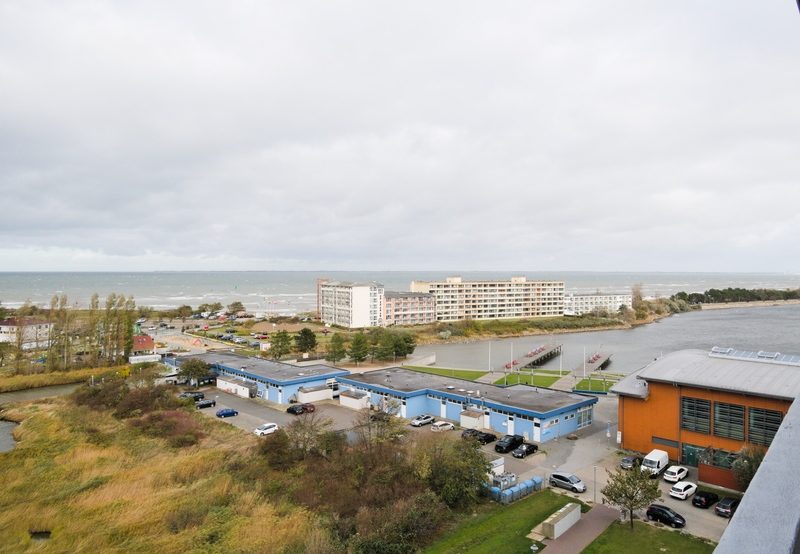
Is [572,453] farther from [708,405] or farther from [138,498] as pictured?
[138,498]

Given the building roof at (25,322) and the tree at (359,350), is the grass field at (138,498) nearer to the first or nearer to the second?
the tree at (359,350)

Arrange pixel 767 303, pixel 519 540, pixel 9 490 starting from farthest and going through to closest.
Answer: pixel 767 303 → pixel 9 490 → pixel 519 540

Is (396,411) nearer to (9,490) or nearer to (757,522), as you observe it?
(9,490)

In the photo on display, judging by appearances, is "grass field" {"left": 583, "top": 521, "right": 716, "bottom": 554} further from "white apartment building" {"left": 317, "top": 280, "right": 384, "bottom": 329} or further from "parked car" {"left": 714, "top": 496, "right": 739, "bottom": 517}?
"white apartment building" {"left": 317, "top": 280, "right": 384, "bottom": 329}

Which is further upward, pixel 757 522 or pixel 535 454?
pixel 757 522

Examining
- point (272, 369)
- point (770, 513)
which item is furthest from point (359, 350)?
point (770, 513)

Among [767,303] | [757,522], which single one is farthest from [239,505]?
[767,303]

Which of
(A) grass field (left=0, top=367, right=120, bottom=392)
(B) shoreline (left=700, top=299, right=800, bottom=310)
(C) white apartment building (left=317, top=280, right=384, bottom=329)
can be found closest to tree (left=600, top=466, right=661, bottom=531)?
A: (A) grass field (left=0, top=367, right=120, bottom=392)
